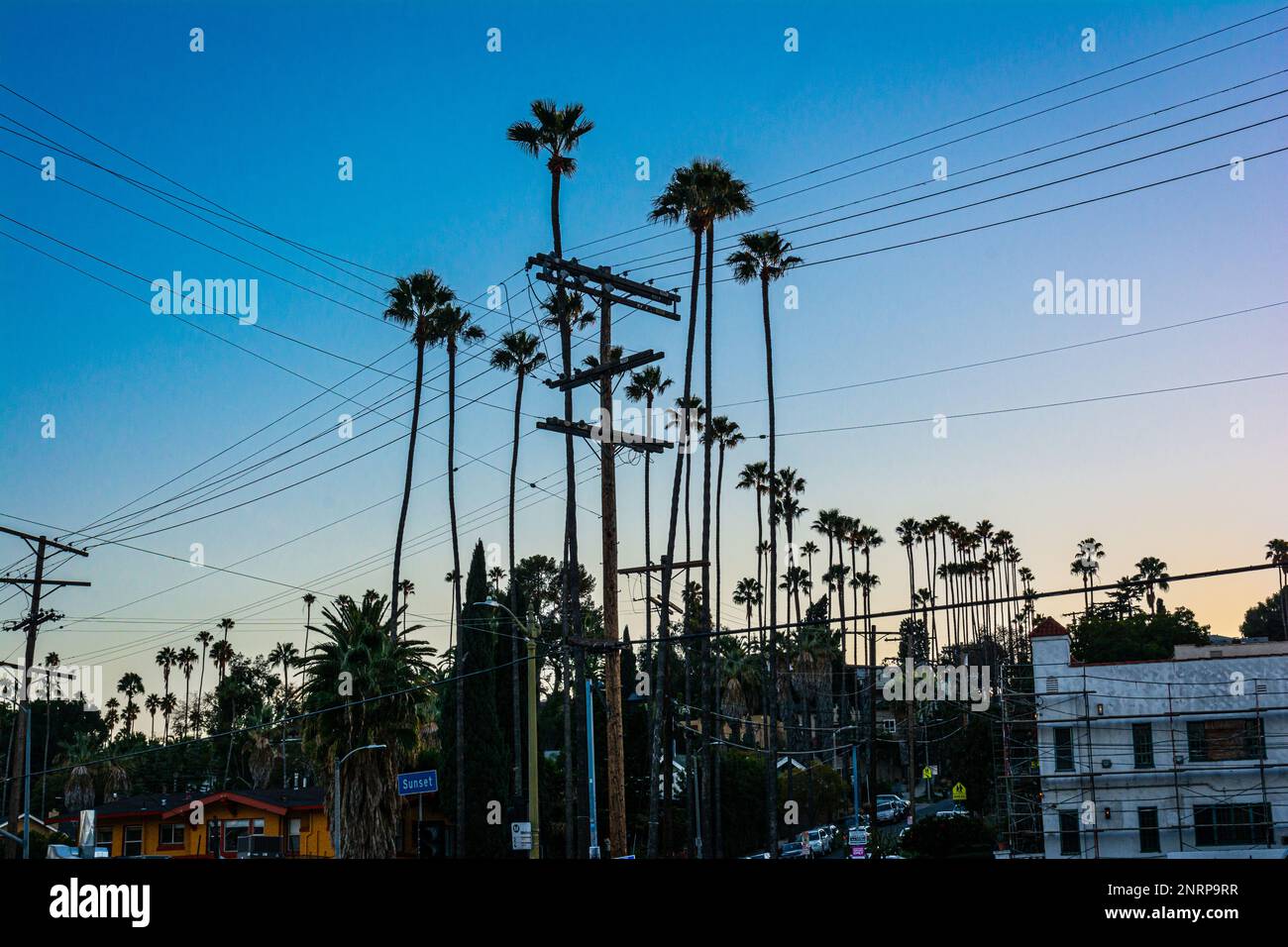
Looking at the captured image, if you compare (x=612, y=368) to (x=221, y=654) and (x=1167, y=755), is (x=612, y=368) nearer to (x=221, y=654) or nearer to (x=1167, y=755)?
(x=1167, y=755)

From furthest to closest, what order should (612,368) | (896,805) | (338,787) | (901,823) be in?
(896,805)
(901,823)
(338,787)
(612,368)

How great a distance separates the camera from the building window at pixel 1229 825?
50750 mm

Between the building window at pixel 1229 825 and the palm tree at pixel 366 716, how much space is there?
33566 millimetres

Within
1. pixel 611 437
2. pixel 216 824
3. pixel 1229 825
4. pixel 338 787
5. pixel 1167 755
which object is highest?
pixel 611 437

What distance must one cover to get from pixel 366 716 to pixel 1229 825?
36816 mm

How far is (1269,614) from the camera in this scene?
15200 centimetres

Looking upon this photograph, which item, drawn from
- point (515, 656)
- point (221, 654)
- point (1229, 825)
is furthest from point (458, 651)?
point (221, 654)

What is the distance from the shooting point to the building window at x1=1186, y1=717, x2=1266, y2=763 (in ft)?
171

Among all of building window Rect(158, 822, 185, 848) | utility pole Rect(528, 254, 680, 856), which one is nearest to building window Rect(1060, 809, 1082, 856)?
utility pole Rect(528, 254, 680, 856)

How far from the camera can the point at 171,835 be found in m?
64.8

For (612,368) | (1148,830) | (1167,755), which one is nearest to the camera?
(612,368)

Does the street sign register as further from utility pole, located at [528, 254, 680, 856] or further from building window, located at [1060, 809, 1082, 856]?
building window, located at [1060, 809, 1082, 856]

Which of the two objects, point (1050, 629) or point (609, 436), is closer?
point (609, 436)
